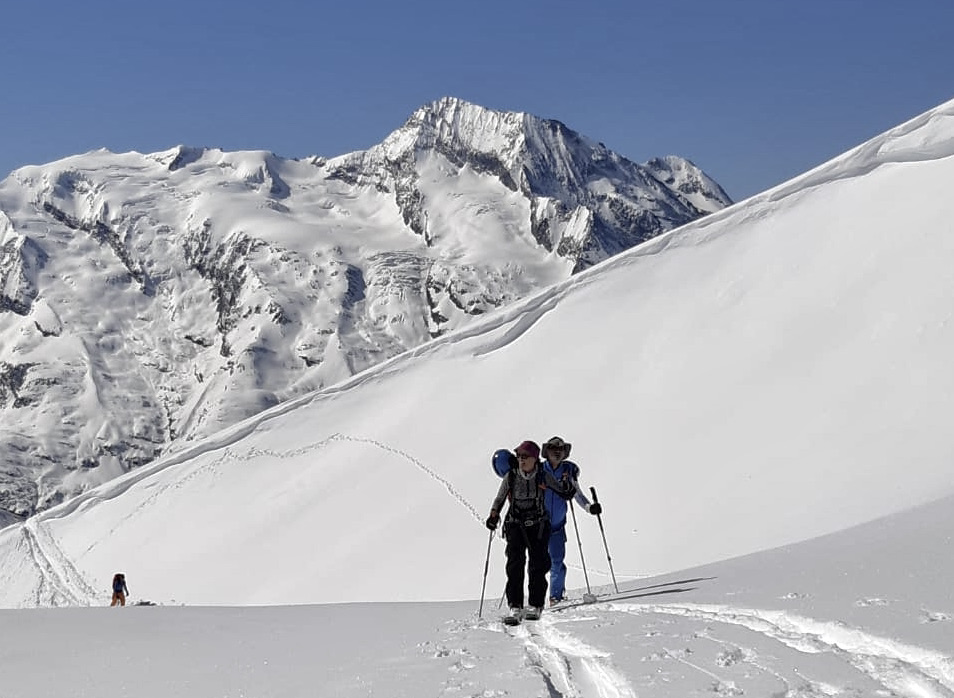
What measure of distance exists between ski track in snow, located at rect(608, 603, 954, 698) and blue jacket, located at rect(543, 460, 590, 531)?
133 inches

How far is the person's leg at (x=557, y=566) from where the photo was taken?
38.1ft

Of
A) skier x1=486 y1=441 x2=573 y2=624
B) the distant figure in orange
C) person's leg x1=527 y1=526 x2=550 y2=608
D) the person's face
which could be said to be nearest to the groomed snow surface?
person's leg x1=527 y1=526 x2=550 y2=608

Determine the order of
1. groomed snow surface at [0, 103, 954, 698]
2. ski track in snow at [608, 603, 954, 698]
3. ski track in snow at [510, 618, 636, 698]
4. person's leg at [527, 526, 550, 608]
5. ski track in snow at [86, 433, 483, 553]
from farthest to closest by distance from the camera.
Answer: ski track in snow at [86, 433, 483, 553], person's leg at [527, 526, 550, 608], groomed snow surface at [0, 103, 954, 698], ski track in snow at [510, 618, 636, 698], ski track in snow at [608, 603, 954, 698]

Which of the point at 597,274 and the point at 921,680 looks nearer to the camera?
the point at 921,680

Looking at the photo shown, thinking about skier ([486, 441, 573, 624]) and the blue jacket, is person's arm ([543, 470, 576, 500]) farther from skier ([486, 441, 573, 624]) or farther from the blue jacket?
skier ([486, 441, 573, 624])

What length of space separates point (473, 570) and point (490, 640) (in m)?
11.0

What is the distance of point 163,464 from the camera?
104ft

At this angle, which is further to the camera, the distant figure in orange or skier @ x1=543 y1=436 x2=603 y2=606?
the distant figure in orange

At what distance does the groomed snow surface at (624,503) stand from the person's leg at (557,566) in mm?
756

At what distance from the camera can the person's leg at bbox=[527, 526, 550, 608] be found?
32.6 ft

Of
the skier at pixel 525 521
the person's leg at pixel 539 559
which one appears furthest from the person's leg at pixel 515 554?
the person's leg at pixel 539 559

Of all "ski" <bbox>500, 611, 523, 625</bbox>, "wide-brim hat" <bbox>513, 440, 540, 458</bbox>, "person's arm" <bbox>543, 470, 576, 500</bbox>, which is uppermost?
"wide-brim hat" <bbox>513, 440, 540, 458</bbox>

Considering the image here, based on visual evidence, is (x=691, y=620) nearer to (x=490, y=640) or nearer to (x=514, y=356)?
(x=490, y=640)

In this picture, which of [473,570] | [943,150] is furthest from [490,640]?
[943,150]
